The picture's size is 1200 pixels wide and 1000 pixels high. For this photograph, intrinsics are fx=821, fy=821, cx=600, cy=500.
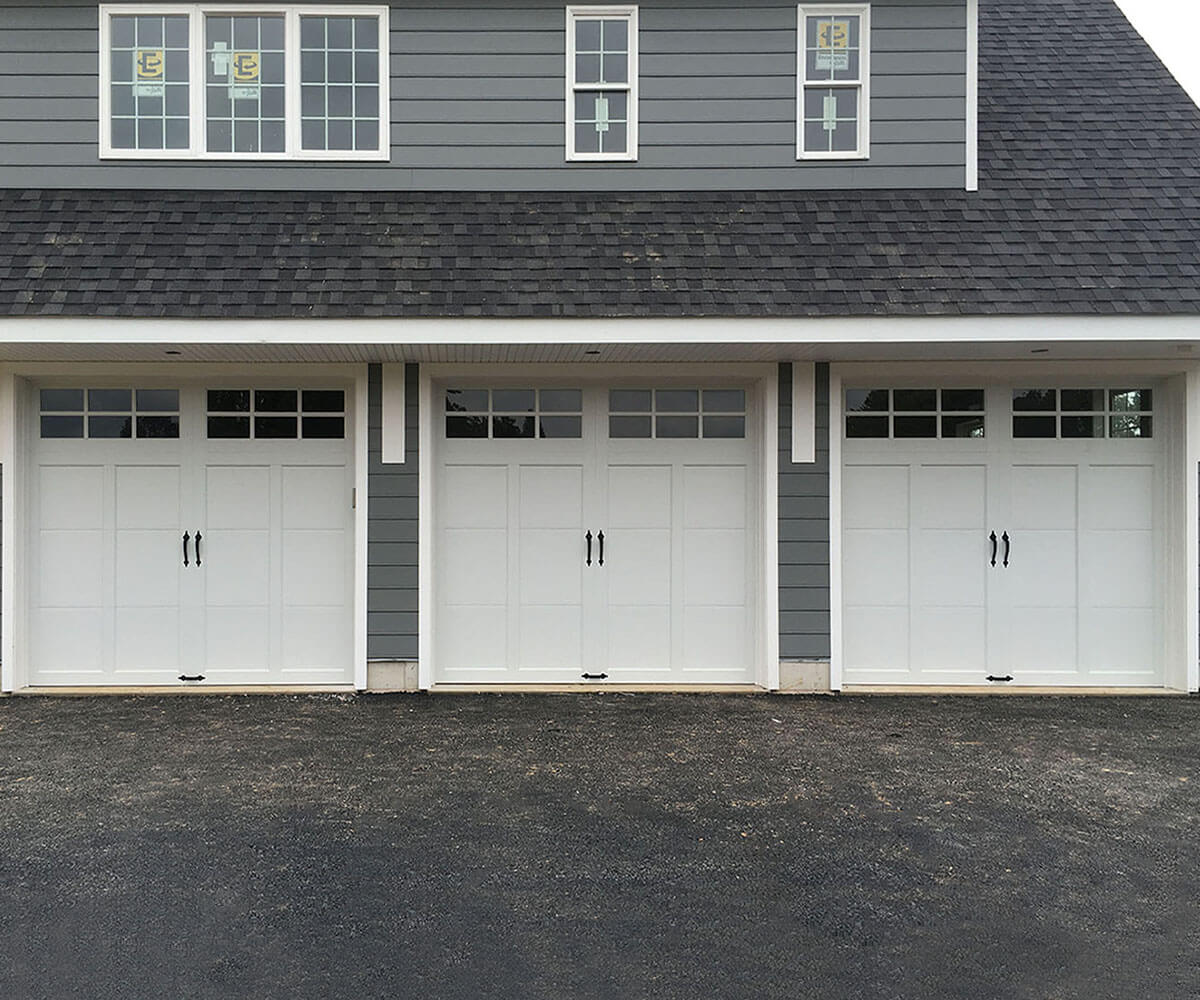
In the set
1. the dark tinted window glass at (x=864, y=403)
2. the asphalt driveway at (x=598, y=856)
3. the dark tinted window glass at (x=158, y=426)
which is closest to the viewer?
the asphalt driveway at (x=598, y=856)

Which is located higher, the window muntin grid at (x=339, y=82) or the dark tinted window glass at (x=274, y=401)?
the window muntin grid at (x=339, y=82)

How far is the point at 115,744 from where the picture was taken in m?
4.66

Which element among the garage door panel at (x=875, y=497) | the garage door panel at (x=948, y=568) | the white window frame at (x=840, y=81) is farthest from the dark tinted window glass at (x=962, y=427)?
the white window frame at (x=840, y=81)

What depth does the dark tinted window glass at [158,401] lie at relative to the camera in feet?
19.3

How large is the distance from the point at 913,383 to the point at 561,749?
364 centimetres

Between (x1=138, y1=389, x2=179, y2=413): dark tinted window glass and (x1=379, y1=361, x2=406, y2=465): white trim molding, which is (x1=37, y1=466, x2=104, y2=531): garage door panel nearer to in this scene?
(x1=138, y1=389, x2=179, y2=413): dark tinted window glass

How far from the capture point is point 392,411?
5.78 meters

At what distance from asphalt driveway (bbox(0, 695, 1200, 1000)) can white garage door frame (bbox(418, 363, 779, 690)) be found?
2.46 feet

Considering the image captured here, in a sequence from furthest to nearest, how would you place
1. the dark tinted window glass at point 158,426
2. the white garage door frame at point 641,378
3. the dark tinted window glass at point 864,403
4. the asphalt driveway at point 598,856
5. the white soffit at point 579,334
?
the dark tinted window glass at point 864,403, the dark tinted window glass at point 158,426, the white garage door frame at point 641,378, the white soffit at point 579,334, the asphalt driveway at point 598,856

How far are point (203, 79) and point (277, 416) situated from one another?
95.9 inches

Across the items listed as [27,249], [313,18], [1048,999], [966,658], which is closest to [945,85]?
[966,658]

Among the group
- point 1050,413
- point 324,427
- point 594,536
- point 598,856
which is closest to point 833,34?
point 1050,413

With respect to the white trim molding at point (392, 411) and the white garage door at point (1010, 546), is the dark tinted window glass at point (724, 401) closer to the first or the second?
the white garage door at point (1010, 546)

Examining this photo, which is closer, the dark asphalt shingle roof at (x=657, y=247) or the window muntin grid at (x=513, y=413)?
the dark asphalt shingle roof at (x=657, y=247)
